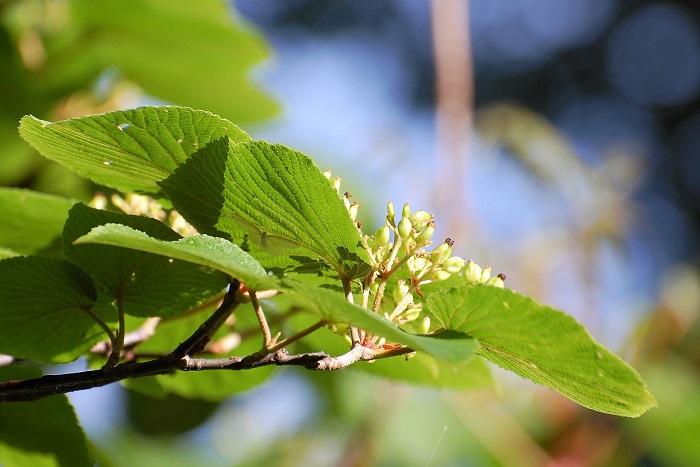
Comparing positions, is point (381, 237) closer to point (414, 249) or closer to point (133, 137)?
point (414, 249)

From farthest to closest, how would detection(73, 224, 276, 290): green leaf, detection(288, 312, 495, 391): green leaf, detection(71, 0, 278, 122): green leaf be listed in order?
detection(71, 0, 278, 122): green leaf, detection(288, 312, 495, 391): green leaf, detection(73, 224, 276, 290): green leaf

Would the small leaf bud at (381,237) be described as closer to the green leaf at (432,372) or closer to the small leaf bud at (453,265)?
the small leaf bud at (453,265)

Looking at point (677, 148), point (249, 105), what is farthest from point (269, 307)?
point (677, 148)

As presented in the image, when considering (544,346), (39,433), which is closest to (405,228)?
(544,346)

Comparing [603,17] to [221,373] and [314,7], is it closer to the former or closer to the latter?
[314,7]

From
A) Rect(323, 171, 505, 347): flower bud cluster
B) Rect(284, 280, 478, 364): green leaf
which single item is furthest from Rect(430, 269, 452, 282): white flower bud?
Rect(284, 280, 478, 364): green leaf

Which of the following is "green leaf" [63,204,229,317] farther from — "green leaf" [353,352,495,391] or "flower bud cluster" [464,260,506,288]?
"green leaf" [353,352,495,391]
